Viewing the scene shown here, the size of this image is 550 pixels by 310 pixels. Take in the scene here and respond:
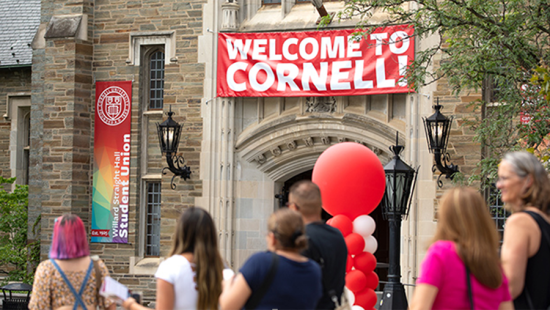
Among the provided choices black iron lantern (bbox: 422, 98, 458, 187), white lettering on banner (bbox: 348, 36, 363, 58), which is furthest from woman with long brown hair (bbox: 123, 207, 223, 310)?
white lettering on banner (bbox: 348, 36, 363, 58)

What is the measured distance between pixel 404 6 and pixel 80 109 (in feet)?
20.3

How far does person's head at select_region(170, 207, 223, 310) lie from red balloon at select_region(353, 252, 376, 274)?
3.47 m

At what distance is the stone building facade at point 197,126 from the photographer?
489 inches

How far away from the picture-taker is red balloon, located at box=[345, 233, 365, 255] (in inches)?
275

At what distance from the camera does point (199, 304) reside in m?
3.77

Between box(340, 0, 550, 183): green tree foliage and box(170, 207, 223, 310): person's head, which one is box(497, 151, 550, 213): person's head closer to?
box(170, 207, 223, 310): person's head

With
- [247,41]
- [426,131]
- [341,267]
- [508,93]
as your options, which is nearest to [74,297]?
[341,267]

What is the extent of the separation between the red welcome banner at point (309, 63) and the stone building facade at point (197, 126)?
0.20 metres

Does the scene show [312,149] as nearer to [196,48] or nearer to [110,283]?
[196,48]

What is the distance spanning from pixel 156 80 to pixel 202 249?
36.2ft

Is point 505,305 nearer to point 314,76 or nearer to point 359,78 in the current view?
point 359,78

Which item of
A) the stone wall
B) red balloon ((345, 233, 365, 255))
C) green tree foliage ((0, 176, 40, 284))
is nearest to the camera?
red balloon ((345, 233, 365, 255))

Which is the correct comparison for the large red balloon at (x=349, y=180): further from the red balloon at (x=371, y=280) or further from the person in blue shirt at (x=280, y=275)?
the person in blue shirt at (x=280, y=275)

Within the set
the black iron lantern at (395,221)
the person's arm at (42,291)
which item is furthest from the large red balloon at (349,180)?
the person's arm at (42,291)
